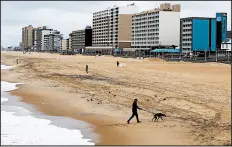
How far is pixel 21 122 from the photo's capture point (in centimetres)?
1803

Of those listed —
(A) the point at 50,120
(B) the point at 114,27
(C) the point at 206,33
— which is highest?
(B) the point at 114,27

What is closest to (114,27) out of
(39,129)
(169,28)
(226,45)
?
(169,28)

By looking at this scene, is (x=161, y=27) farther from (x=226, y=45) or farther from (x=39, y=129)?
(x=39, y=129)

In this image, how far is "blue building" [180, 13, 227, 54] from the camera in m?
106

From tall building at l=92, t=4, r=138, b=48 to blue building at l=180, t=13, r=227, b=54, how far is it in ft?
156

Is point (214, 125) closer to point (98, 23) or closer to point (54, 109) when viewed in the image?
point (54, 109)

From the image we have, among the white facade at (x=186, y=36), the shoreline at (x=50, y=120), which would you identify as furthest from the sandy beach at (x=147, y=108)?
the white facade at (x=186, y=36)

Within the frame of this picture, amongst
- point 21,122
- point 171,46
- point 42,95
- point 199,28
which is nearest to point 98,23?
point 171,46

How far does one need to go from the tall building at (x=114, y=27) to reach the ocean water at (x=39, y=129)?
130719mm

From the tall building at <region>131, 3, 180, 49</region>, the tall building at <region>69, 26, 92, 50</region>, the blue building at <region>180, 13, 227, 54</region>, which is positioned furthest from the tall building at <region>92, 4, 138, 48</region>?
the blue building at <region>180, 13, 227, 54</region>

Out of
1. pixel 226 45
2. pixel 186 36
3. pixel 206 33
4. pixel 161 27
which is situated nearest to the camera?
pixel 226 45

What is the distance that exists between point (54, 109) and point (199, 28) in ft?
293

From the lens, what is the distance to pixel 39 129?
1625 cm

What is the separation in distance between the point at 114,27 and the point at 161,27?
3584 centimetres
